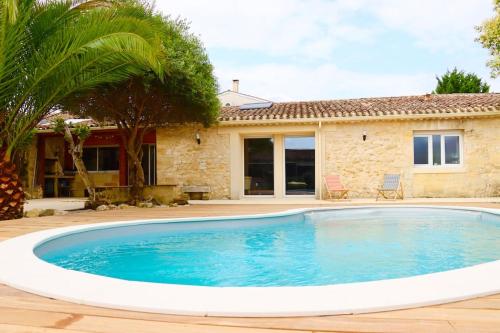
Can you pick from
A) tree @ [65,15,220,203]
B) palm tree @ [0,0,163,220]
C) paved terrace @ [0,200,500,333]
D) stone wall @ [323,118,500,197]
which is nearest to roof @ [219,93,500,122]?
stone wall @ [323,118,500,197]

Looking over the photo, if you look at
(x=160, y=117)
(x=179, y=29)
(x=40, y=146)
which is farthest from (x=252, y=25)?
(x=40, y=146)

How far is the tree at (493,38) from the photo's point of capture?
13.2 meters

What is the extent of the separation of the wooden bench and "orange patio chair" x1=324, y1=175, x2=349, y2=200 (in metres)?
4.20

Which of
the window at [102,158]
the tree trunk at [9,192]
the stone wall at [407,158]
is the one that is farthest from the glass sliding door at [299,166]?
the tree trunk at [9,192]

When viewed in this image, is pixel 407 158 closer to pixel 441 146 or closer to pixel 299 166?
pixel 441 146

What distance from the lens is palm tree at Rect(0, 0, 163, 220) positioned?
7.91 meters

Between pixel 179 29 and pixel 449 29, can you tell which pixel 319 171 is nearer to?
pixel 179 29

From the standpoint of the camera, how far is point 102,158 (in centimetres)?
1788

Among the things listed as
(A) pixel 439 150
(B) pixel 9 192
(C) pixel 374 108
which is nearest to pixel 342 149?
(C) pixel 374 108

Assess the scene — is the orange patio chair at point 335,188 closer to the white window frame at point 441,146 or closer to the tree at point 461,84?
the white window frame at point 441,146

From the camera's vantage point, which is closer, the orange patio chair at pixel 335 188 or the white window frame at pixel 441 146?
the orange patio chair at pixel 335 188

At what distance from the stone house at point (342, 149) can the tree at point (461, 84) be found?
16.3m

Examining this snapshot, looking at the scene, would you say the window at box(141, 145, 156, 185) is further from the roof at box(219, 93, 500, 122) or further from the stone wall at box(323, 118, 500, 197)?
the stone wall at box(323, 118, 500, 197)

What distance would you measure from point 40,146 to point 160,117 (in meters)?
8.18
